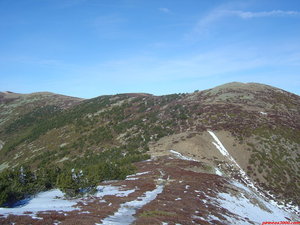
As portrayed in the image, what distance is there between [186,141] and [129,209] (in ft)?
122

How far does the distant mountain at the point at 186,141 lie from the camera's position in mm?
42531

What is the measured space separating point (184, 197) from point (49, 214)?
15.1m

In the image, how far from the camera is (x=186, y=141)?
5844 cm

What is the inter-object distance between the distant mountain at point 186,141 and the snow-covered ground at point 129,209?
1.21 m

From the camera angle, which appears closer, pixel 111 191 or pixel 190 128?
pixel 111 191

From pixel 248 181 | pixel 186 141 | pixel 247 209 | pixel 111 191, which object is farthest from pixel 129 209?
pixel 186 141

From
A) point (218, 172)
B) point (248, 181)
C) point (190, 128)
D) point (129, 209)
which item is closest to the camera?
point (129, 209)

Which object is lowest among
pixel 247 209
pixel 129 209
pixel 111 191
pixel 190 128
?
pixel 247 209

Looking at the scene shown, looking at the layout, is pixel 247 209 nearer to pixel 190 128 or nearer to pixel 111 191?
pixel 111 191

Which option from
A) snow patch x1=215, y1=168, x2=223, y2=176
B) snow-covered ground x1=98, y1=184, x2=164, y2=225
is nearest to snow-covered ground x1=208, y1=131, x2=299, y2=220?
snow patch x1=215, y1=168, x2=223, y2=176

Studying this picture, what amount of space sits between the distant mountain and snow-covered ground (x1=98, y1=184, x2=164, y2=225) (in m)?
1.21

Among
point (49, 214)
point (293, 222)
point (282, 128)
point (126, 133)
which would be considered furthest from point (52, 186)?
point (282, 128)

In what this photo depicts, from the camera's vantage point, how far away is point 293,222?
28.3m

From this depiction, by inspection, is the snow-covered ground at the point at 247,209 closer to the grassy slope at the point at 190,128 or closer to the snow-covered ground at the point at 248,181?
the snow-covered ground at the point at 248,181
